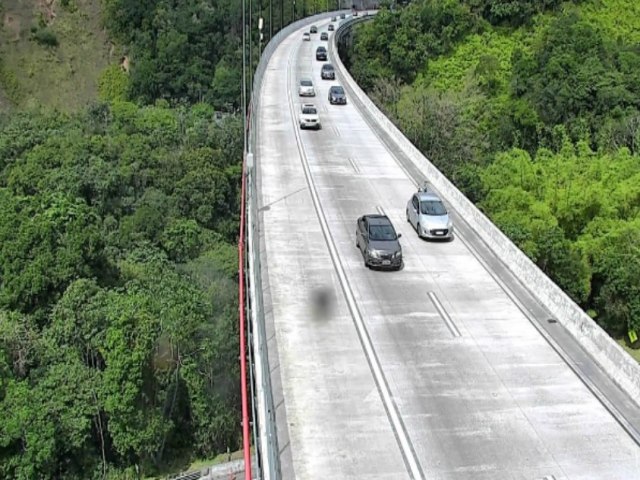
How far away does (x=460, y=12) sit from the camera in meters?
78.6

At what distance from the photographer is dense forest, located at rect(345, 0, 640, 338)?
38969 mm

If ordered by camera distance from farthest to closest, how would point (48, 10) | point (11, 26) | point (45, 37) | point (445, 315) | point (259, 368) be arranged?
point (48, 10), point (11, 26), point (45, 37), point (445, 315), point (259, 368)

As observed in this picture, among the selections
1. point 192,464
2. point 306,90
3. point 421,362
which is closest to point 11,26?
point 306,90

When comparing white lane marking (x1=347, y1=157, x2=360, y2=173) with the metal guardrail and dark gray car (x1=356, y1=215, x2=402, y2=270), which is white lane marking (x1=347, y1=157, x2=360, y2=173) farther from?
dark gray car (x1=356, y1=215, x2=402, y2=270)

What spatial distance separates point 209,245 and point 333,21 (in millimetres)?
65074

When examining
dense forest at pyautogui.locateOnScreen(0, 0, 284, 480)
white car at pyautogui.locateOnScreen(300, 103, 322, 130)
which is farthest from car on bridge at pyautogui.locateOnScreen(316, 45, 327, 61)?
white car at pyautogui.locateOnScreen(300, 103, 322, 130)

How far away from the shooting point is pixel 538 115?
58281 mm

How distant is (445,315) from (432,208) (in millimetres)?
7767

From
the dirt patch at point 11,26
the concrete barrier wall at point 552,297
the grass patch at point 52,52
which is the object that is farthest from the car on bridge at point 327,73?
the dirt patch at point 11,26

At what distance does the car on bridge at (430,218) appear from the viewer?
29.9 meters

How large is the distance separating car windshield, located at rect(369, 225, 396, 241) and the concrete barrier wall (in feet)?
13.6

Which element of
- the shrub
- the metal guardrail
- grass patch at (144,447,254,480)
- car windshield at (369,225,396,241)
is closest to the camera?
the metal guardrail

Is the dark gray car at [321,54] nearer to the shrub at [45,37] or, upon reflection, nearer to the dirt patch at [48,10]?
the shrub at [45,37]

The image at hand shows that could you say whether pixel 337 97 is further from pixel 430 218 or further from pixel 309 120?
pixel 430 218
